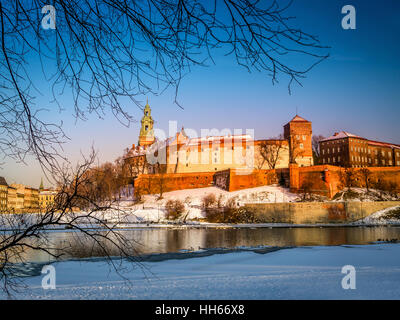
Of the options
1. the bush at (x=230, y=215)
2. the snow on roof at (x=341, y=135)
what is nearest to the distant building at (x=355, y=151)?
the snow on roof at (x=341, y=135)

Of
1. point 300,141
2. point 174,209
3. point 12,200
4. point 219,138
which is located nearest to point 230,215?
point 174,209

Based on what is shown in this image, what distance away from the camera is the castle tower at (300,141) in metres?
48.6

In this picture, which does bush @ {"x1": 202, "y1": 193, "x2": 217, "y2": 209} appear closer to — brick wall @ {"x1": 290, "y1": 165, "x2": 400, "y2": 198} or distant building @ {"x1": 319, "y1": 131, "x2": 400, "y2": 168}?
brick wall @ {"x1": 290, "y1": 165, "x2": 400, "y2": 198}

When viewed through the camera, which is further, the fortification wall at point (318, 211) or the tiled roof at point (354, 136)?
the tiled roof at point (354, 136)

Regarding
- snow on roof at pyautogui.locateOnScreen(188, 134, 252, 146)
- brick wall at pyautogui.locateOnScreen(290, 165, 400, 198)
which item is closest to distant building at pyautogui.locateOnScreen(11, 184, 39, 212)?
brick wall at pyautogui.locateOnScreen(290, 165, 400, 198)

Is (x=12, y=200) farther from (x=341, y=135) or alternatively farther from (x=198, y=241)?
(x=341, y=135)

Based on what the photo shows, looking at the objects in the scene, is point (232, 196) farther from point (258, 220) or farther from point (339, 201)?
point (339, 201)

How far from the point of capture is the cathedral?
48.8 meters

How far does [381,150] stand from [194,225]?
3922 centimetres

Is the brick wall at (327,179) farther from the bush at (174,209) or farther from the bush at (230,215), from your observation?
the bush at (174,209)

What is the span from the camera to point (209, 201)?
3947 cm

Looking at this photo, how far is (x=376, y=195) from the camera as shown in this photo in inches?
1542

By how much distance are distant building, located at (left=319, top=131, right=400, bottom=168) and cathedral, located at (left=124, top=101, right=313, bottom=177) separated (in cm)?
721
